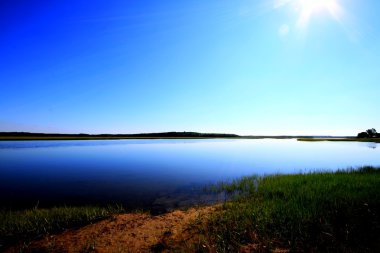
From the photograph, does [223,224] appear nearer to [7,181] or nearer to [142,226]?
[142,226]

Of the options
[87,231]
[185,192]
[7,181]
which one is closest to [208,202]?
[185,192]

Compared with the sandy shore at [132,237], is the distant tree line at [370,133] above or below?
above

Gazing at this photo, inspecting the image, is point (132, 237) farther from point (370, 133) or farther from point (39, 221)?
point (370, 133)

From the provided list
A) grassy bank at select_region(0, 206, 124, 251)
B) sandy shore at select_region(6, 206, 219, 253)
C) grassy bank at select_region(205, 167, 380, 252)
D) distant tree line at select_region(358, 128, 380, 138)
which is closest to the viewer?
grassy bank at select_region(205, 167, 380, 252)

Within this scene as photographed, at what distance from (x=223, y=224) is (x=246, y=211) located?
1.89m

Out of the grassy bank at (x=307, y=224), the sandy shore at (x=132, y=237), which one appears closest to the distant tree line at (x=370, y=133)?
the grassy bank at (x=307, y=224)

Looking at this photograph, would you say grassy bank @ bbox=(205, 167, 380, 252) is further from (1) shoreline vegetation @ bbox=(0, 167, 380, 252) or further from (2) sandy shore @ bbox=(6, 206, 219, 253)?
→ (2) sandy shore @ bbox=(6, 206, 219, 253)

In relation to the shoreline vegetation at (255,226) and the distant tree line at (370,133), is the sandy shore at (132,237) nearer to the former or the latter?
the shoreline vegetation at (255,226)

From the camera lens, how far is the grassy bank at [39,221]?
882cm

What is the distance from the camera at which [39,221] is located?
10.1m

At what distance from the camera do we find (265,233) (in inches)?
329

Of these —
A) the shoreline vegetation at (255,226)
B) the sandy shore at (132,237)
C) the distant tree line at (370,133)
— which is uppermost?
the distant tree line at (370,133)

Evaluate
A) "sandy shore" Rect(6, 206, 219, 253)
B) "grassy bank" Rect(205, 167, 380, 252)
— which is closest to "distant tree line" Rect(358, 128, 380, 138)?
"grassy bank" Rect(205, 167, 380, 252)

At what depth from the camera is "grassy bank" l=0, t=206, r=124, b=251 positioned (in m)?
8.82
